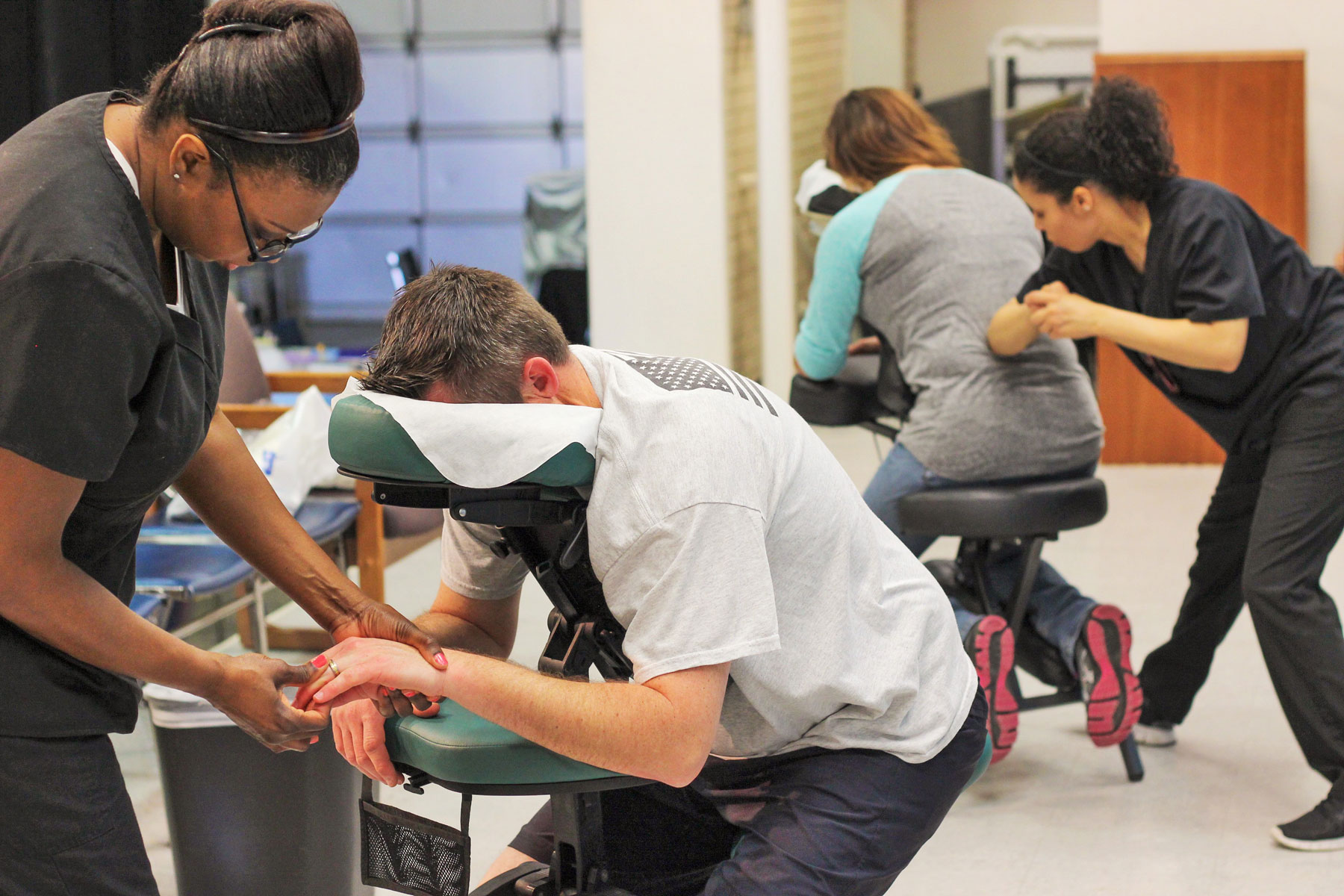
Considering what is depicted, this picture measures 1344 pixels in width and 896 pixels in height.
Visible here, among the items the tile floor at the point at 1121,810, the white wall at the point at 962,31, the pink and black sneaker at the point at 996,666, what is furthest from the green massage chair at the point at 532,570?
the white wall at the point at 962,31

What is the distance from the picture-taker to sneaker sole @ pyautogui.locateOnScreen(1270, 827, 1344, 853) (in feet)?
8.13

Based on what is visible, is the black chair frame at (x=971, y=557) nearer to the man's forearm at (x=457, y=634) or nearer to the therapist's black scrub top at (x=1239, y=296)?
the therapist's black scrub top at (x=1239, y=296)

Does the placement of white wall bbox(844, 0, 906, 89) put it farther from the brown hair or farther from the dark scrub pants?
the brown hair

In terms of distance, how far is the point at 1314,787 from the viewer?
9.05 ft

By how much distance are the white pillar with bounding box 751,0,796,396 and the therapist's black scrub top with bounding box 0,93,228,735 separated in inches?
210

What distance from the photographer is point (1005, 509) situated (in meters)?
2.64

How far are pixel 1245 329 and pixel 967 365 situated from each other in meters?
0.52

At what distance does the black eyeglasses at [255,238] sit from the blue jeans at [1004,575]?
158 cm

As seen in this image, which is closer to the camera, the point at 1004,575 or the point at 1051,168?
the point at 1051,168

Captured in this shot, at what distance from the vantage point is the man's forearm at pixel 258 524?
1602 mm

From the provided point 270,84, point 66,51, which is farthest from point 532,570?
point 66,51

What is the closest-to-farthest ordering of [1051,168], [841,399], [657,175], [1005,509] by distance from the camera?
[1051,168] < [1005,509] < [841,399] < [657,175]

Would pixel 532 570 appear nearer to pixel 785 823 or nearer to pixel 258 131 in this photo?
pixel 785 823

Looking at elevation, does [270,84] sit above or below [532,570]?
above
